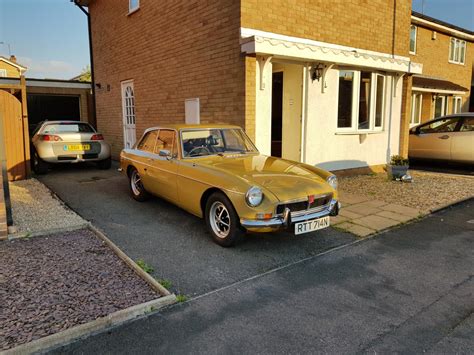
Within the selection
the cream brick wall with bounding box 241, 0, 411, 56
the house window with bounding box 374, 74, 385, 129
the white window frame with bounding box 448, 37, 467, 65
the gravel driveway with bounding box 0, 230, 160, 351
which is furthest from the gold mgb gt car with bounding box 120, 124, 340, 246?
the white window frame with bounding box 448, 37, 467, 65

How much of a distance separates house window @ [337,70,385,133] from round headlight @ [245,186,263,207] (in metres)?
5.56

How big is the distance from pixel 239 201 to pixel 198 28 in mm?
5336

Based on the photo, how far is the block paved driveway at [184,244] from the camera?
3.86 meters

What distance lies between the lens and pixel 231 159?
5293mm

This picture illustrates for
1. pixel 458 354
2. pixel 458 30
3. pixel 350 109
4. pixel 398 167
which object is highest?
pixel 458 30

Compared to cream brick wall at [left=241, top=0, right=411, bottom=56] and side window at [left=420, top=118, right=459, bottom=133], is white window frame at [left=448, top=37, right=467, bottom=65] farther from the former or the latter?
cream brick wall at [left=241, top=0, right=411, bottom=56]

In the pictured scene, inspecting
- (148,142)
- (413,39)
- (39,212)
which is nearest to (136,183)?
(148,142)

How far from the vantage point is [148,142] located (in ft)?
21.1

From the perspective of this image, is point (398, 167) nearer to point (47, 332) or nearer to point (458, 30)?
point (47, 332)

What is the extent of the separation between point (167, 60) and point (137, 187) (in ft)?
13.3

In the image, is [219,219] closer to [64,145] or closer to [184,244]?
[184,244]

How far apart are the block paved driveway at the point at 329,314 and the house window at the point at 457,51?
18.6 m

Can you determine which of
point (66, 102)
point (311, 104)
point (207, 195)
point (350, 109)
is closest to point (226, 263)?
point (207, 195)

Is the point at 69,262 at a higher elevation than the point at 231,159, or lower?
lower
